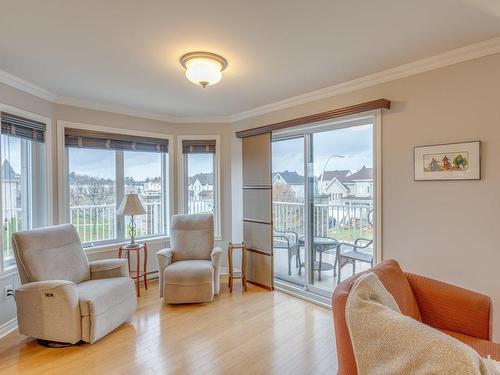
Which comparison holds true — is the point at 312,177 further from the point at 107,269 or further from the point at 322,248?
the point at 107,269

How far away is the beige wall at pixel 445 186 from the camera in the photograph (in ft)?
6.98

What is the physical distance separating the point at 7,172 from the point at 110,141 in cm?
118

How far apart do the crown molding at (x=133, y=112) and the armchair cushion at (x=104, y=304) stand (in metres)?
2.11

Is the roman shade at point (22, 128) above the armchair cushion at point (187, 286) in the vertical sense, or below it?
above

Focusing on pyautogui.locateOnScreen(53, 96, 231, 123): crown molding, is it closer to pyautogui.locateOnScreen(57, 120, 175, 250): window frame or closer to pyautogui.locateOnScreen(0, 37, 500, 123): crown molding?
pyautogui.locateOnScreen(0, 37, 500, 123): crown molding

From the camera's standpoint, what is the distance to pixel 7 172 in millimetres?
2824

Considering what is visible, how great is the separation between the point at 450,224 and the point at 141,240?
3.66 metres

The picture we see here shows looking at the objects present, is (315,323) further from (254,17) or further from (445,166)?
(254,17)

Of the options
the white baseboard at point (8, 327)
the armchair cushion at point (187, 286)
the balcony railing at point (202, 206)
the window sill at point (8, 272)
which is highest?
the balcony railing at point (202, 206)

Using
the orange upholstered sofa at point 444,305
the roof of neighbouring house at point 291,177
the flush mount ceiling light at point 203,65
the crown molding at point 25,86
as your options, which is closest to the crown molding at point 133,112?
the crown molding at point 25,86

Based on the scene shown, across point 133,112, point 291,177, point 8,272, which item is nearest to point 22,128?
point 133,112

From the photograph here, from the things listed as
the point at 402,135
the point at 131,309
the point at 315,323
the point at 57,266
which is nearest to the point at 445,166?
the point at 402,135

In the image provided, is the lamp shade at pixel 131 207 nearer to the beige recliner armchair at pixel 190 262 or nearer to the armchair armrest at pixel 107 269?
the beige recliner armchair at pixel 190 262

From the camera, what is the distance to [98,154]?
377cm
